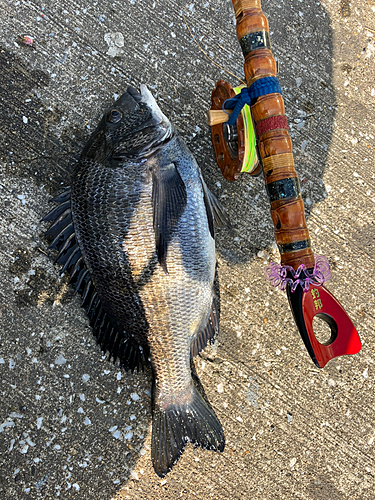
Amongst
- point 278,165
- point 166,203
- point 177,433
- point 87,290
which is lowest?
point 177,433

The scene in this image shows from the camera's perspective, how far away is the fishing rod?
1.82 metres

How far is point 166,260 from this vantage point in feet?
6.32

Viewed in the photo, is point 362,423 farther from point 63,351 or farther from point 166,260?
point 63,351

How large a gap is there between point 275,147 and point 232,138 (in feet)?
1.21

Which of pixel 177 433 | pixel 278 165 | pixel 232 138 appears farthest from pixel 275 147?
pixel 177 433

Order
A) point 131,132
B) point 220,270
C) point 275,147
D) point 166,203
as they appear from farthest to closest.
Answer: point 220,270 < point 131,132 < point 166,203 < point 275,147

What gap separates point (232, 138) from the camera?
2100mm

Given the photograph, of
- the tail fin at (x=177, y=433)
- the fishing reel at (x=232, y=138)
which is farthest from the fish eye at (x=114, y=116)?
the tail fin at (x=177, y=433)

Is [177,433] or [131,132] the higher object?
[131,132]

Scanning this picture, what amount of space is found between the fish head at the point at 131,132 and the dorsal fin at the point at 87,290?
341 millimetres

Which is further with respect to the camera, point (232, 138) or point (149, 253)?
point (232, 138)

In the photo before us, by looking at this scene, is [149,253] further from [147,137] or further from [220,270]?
[220,270]

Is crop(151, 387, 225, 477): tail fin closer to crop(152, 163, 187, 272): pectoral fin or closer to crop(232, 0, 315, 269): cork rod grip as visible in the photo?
crop(152, 163, 187, 272): pectoral fin

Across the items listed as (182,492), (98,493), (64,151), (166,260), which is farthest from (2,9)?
(182,492)
